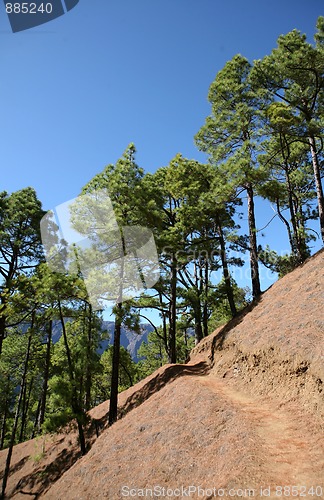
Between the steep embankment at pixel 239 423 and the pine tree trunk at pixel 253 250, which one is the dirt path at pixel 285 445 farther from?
the pine tree trunk at pixel 253 250

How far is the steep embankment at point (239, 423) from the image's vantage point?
568cm

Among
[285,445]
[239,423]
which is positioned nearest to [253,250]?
[239,423]

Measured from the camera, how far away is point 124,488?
7645 millimetres

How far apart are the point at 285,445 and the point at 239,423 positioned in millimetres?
1367

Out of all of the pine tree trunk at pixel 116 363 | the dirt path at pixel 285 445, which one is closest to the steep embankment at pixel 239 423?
the dirt path at pixel 285 445

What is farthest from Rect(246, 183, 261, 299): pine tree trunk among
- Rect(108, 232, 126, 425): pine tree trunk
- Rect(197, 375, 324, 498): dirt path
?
Rect(197, 375, 324, 498): dirt path

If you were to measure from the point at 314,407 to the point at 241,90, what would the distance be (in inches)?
598

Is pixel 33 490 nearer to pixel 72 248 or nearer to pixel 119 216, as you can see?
pixel 72 248

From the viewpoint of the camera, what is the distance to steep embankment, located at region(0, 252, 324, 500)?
18.6ft

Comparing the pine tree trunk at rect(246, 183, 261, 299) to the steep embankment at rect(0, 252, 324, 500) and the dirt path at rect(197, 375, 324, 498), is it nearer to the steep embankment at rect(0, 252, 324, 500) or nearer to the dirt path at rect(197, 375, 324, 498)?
the steep embankment at rect(0, 252, 324, 500)

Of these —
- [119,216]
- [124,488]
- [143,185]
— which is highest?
[143,185]

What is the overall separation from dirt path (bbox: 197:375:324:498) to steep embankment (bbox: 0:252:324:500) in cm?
2

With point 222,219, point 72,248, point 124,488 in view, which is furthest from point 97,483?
point 222,219

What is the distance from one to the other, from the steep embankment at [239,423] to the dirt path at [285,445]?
0.7 inches
